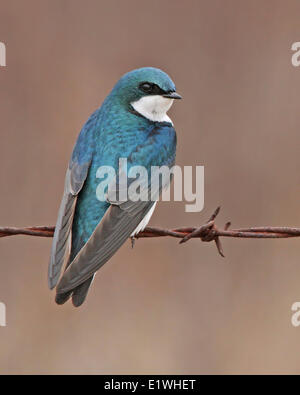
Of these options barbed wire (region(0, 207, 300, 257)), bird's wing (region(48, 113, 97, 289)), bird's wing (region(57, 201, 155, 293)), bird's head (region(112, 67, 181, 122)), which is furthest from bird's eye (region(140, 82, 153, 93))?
barbed wire (region(0, 207, 300, 257))

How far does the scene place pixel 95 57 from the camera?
19.2 ft

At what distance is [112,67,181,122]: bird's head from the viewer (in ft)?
13.7

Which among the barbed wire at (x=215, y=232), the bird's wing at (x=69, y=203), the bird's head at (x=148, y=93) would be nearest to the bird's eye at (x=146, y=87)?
the bird's head at (x=148, y=93)

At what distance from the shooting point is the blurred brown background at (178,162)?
5.09 metres

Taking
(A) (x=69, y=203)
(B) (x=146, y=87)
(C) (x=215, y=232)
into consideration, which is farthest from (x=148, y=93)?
(C) (x=215, y=232)

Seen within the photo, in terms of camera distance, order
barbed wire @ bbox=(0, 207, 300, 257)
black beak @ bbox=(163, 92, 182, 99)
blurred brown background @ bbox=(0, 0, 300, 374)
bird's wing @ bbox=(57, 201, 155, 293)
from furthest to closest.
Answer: blurred brown background @ bbox=(0, 0, 300, 374), black beak @ bbox=(163, 92, 182, 99), bird's wing @ bbox=(57, 201, 155, 293), barbed wire @ bbox=(0, 207, 300, 257)

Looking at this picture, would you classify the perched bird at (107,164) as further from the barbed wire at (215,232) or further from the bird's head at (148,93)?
the barbed wire at (215,232)

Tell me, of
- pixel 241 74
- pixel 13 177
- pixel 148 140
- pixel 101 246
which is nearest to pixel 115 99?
pixel 148 140

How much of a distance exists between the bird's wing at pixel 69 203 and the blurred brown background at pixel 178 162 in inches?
54.6

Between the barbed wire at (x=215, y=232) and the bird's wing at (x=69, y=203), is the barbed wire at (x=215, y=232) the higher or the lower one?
the lower one

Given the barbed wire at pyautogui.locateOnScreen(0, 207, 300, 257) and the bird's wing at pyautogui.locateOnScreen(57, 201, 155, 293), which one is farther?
the bird's wing at pyautogui.locateOnScreen(57, 201, 155, 293)

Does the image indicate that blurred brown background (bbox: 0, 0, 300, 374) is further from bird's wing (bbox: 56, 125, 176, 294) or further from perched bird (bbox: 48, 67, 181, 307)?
bird's wing (bbox: 56, 125, 176, 294)

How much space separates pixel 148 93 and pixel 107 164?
557mm

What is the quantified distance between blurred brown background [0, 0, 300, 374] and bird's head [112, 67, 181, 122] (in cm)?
128
